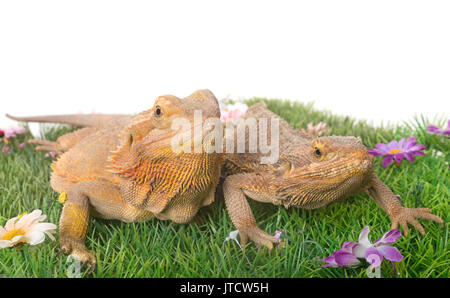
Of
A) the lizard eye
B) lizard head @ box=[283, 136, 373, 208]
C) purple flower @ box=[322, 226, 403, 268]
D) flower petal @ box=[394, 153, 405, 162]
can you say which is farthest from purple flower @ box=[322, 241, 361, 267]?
flower petal @ box=[394, 153, 405, 162]

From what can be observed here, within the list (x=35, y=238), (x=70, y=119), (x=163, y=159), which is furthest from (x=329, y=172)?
(x=70, y=119)

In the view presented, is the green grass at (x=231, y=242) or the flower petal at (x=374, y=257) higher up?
the flower petal at (x=374, y=257)

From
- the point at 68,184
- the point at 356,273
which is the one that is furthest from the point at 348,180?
the point at 68,184

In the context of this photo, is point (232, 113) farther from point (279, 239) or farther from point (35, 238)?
point (35, 238)

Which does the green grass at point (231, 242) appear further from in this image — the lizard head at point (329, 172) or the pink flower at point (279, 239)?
the lizard head at point (329, 172)

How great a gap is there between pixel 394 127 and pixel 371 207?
56.7 inches

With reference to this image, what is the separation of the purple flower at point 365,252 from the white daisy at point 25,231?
114cm

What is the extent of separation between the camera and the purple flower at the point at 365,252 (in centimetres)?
174

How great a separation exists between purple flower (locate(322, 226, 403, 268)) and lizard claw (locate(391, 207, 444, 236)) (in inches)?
14.4

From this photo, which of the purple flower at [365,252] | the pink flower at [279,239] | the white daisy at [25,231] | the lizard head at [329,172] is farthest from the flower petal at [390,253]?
the white daisy at [25,231]

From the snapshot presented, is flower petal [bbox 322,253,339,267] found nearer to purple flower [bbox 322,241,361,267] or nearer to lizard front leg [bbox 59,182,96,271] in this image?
purple flower [bbox 322,241,361,267]

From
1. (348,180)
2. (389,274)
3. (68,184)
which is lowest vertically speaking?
(389,274)
